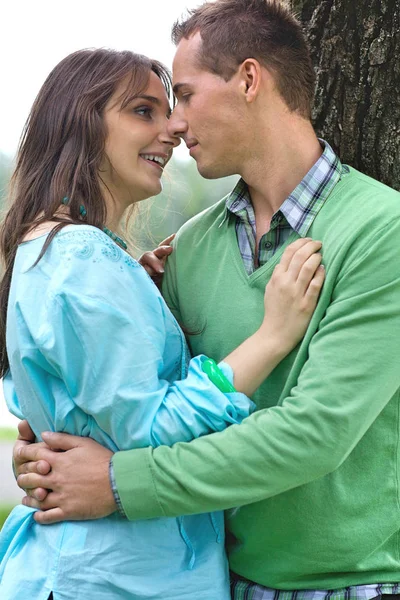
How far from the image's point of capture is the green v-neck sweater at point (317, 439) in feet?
6.14

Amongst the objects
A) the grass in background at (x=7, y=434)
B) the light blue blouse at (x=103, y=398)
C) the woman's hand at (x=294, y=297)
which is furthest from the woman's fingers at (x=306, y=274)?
the grass in background at (x=7, y=434)

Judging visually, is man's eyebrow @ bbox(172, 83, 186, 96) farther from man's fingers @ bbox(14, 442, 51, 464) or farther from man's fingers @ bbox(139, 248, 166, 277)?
man's fingers @ bbox(14, 442, 51, 464)

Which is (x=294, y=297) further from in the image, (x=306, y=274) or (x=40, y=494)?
(x=40, y=494)

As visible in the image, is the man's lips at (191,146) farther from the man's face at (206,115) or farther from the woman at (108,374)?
the woman at (108,374)

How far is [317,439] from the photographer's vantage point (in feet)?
6.12

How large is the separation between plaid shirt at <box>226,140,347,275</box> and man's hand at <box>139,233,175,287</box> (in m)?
0.22

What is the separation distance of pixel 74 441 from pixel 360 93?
3.69 ft

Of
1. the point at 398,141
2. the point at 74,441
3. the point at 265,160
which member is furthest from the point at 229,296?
the point at 398,141

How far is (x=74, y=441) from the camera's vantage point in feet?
6.45

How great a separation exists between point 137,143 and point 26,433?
27.9 inches

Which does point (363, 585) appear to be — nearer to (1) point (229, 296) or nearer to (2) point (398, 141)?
(1) point (229, 296)

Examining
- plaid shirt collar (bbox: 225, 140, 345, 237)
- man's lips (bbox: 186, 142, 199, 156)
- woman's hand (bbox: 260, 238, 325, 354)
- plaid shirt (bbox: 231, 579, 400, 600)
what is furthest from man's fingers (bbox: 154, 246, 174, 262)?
plaid shirt (bbox: 231, 579, 400, 600)

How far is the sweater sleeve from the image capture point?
187 cm

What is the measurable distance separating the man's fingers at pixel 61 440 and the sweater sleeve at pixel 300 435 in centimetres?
10
